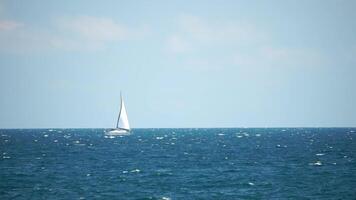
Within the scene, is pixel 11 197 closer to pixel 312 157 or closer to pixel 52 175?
pixel 52 175

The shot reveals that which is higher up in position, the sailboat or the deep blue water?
the sailboat

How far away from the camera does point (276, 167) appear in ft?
259

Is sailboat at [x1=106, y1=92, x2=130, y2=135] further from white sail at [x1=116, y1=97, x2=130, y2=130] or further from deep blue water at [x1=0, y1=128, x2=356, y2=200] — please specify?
deep blue water at [x1=0, y1=128, x2=356, y2=200]

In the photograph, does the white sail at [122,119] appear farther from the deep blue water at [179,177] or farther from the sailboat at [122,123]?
the deep blue water at [179,177]

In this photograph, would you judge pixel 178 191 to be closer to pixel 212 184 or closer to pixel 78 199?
pixel 212 184

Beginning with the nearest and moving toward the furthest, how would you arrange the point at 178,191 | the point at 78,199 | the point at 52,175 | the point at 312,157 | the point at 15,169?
the point at 78,199 < the point at 178,191 < the point at 52,175 < the point at 15,169 < the point at 312,157

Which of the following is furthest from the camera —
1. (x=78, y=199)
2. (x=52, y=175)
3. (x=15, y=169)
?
(x=15, y=169)

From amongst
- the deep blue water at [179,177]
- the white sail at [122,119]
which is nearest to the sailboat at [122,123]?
the white sail at [122,119]

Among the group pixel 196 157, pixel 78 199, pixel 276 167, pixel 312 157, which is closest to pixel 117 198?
pixel 78 199

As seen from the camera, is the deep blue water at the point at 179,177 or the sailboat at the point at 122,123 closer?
the deep blue water at the point at 179,177

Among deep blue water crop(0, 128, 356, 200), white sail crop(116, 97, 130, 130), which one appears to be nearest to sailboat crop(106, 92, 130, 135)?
white sail crop(116, 97, 130, 130)

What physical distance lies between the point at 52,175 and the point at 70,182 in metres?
7.67

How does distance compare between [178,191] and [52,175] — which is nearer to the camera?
[178,191]

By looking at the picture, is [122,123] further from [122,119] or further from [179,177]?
[179,177]
